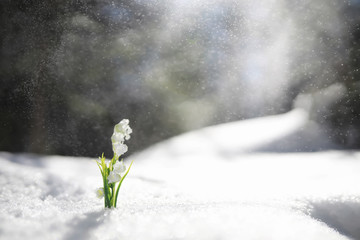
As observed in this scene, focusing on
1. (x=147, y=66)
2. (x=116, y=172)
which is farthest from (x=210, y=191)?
(x=147, y=66)

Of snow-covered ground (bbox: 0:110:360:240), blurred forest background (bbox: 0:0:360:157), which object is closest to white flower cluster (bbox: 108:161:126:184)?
snow-covered ground (bbox: 0:110:360:240)

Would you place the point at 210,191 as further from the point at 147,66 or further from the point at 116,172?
the point at 147,66

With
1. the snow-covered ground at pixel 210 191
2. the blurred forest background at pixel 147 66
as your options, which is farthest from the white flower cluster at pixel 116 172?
the blurred forest background at pixel 147 66

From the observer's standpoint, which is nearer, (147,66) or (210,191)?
(210,191)

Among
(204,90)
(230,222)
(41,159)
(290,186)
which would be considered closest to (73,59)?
(41,159)

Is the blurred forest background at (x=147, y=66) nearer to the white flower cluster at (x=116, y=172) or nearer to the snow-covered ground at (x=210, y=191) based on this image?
the snow-covered ground at (x=210, y=191)

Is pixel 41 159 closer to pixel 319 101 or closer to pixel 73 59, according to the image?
pixel 73 59
